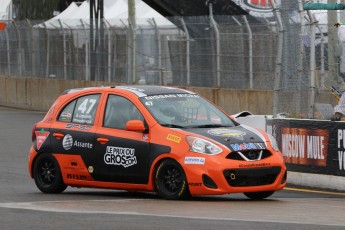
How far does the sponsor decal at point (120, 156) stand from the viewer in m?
13.3

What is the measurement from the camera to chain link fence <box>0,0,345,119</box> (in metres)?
16.5

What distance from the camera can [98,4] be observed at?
37406 millimetres

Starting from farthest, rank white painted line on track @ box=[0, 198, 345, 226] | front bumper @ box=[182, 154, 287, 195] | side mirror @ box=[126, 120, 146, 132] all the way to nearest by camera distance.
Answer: side mirror @ box=[126, 120, 146, 132], front bumper @ box=[182, 154, 287, 195], white painted line on track @ box=[0, 198, 345, 226]

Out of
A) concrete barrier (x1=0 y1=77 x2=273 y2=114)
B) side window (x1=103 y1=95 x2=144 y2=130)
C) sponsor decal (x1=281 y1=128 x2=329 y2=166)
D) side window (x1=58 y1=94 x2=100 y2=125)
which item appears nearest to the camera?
side window (x1=103 y1=95 x2=144 y2=130)

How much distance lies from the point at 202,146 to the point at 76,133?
2078 millimetres

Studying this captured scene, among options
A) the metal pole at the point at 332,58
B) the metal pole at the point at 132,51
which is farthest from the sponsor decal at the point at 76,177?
the metal pole at the point at 132,51

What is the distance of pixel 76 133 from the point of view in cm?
1400

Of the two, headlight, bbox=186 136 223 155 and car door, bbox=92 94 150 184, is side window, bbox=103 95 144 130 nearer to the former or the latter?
car door, bbox=92 94 150 184

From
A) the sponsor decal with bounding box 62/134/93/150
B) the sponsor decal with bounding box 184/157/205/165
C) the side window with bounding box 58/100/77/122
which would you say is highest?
the side window with bounding box 58/100/77/122

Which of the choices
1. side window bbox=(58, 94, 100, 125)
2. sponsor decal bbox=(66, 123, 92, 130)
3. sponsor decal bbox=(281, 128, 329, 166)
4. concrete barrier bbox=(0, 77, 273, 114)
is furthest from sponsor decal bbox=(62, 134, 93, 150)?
concrete barrier bbox=(0, 77, 273, 114)

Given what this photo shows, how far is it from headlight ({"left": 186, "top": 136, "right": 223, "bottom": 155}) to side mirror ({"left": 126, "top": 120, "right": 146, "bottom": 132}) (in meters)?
0.71

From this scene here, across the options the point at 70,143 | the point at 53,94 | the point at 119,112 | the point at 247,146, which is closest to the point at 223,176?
the point at 247,146

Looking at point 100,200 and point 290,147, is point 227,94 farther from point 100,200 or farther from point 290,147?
point 100,200

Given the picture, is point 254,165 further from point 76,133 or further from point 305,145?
point 305,145
